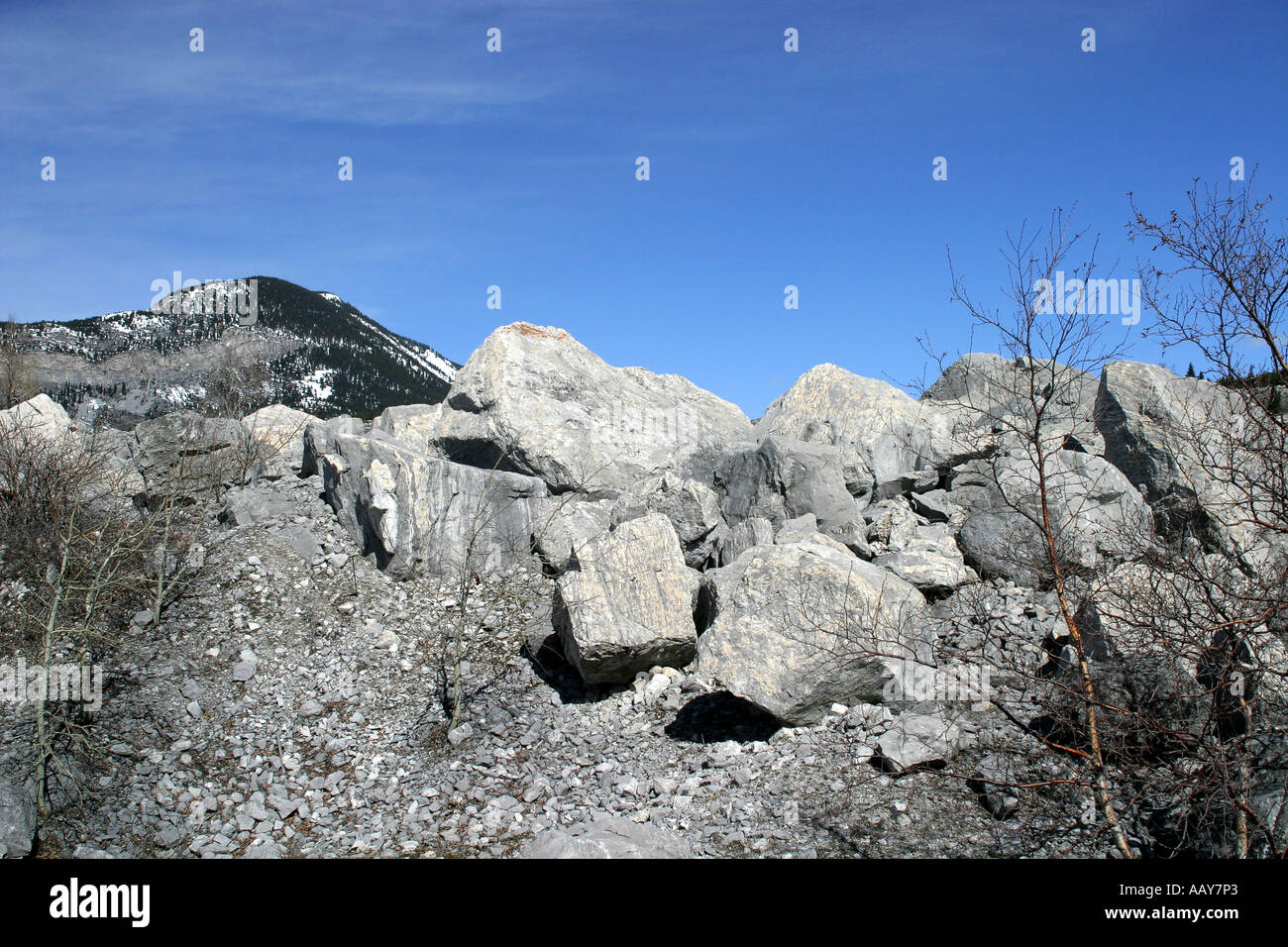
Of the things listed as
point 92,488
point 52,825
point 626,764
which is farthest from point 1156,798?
point 92,488

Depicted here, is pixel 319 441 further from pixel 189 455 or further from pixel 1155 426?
pixel 1155 426

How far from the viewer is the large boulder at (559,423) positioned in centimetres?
1230

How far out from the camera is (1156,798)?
628 cm

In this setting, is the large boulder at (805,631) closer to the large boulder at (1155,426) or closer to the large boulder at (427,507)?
the large boulder at (427,507)

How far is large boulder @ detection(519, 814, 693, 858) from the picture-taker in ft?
19.6

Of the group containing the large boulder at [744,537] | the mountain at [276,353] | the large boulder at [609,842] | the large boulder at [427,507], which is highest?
the mountain at [276,353]

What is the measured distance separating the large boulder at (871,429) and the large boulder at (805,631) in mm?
4409

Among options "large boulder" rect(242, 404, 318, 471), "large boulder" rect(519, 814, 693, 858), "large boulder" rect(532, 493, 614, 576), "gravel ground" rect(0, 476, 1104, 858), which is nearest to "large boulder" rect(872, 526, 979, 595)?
"gravel ground" rect(0, 476, 1104, 858)

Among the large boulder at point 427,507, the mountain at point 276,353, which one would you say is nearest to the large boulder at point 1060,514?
the large boulder at point 427,507

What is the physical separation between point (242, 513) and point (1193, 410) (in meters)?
13.9

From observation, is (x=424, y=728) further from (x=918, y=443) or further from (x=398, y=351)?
(x=398, y=351)

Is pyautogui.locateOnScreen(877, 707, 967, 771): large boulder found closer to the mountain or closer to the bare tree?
the mountain

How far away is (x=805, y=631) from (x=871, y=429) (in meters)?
6.58

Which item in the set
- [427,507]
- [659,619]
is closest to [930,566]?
[659,619]
